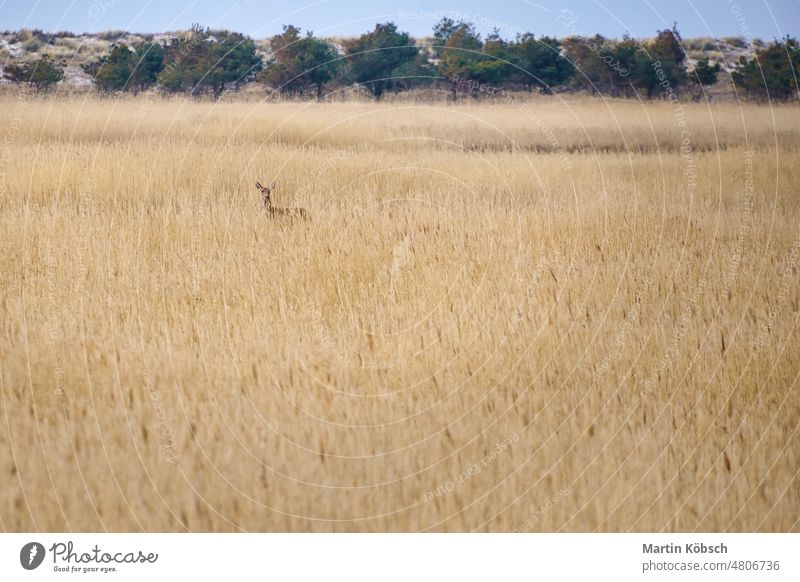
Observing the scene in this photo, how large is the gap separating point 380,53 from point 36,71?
7618mm

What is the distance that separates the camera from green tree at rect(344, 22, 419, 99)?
1717 cm

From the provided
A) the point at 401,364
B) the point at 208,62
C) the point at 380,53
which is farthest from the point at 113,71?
the point at 401,364

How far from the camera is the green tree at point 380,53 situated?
1717cm

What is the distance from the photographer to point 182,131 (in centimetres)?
1495

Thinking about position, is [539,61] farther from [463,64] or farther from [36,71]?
[36,71]

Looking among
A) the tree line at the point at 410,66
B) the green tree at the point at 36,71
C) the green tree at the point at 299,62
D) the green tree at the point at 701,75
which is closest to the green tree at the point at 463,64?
the tree line at the point at 410,66

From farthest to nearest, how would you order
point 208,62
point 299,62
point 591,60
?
1. point 591,60
2. point 299,62
3. point 208,62

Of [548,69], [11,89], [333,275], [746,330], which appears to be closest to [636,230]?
A: [746,330]

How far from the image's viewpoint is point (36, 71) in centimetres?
1850

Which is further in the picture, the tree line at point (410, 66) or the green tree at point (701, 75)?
the green tree at point (701, 75)

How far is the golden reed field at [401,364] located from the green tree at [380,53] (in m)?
7.59

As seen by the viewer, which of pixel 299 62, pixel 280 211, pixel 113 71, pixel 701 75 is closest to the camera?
pixel 280 211

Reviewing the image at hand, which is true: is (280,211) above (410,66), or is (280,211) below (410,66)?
below

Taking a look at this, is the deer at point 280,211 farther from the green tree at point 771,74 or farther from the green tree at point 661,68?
the green tree at point 661,68
